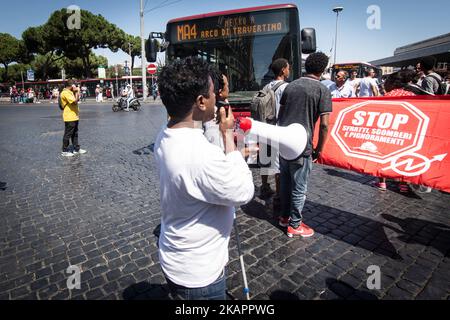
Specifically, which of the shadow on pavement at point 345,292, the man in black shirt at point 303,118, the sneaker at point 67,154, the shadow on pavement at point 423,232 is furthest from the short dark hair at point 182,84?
the sneaker at point 67,154

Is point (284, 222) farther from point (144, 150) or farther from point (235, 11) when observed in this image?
point (144, 150)

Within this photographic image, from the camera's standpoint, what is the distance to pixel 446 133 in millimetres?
2984

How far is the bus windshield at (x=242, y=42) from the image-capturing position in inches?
232

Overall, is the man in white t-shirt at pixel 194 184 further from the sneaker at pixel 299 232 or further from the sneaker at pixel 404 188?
the sneaker at pixel 404 188

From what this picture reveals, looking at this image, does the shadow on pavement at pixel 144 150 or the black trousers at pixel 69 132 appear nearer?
the black trousers at pixel 69 132

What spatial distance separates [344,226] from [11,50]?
2437 inches

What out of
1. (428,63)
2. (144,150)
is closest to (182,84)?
(428,63)

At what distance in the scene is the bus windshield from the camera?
5898 mm

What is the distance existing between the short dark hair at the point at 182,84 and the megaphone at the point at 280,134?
0.33 meters

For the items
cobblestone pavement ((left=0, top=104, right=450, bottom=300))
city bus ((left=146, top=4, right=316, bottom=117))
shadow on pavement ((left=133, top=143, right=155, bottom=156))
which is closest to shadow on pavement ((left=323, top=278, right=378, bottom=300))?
cobblestone pavement ((left=0, top=104, right=450, bottom=300))

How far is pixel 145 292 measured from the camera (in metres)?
2.60
